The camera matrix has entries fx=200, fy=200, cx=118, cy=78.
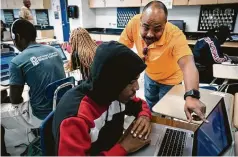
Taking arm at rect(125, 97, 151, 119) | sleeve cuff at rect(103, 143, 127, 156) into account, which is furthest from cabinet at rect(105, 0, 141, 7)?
sleeve cuff at rect(103, 143, 127, 156)

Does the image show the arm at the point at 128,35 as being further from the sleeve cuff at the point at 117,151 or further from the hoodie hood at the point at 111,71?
the sleeve cuff at the point at 117,151

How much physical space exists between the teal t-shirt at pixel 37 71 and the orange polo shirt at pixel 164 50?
2.28ft

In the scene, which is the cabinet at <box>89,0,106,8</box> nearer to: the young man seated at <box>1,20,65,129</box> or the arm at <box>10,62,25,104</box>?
the young man seated at <box>1,20,65,129</box>

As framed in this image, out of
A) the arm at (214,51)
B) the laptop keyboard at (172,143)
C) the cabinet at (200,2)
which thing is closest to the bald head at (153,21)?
the laptop keyboard at (172,143)

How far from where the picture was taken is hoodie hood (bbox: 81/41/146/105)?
804 millimetres

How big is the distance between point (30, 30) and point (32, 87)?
0.50 meters

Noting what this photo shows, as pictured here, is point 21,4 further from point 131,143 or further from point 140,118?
point 131,143

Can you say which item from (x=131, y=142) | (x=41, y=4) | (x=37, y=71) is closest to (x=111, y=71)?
(x=131, y=142)

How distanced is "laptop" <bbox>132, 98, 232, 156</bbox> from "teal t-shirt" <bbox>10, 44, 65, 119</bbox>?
1140mm

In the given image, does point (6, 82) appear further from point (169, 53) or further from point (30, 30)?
point (169, 53)

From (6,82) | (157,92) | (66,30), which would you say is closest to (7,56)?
(6,82)

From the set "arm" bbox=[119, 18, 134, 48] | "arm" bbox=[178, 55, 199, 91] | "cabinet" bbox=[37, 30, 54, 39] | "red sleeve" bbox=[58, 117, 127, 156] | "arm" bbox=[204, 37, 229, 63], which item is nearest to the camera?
"red sleeve" bbox=[58, 117, 127, 156]

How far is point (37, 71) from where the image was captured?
1.73 metres

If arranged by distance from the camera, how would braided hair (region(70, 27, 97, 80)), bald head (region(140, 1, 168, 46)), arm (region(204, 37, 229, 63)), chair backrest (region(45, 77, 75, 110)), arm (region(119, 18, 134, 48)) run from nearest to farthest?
bald head (region(140, 1, 168, 46)) < chair backrest (region(45, 77, 75, 110)) < arm (region(119, 18, 134, 48)) < braided hair (region(70, 27, 97, 80)) < arm (region(204, 37, 229, 63))
